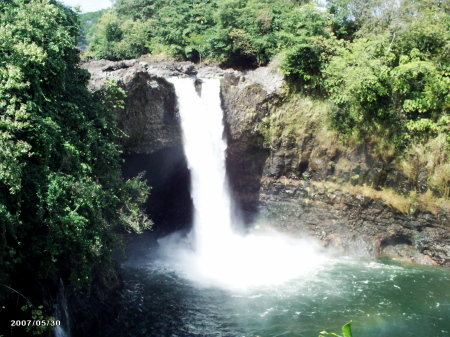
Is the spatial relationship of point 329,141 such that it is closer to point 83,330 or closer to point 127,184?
point 127,184

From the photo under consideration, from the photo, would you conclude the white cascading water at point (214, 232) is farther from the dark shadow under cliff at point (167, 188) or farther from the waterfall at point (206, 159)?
the dark shadow under cliff at point (167, 188)

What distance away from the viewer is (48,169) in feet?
27.6

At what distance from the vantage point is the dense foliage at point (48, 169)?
7.77 m

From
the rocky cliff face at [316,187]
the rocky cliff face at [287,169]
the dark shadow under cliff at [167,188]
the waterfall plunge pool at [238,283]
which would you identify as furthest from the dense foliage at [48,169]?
the rocky cliff face at [316,187]

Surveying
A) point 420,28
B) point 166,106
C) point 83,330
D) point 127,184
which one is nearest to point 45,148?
point 127,184

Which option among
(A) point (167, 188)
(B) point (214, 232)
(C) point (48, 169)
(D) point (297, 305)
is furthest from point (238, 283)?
(C) point (48, 169)

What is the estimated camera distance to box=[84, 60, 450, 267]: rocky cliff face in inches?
589

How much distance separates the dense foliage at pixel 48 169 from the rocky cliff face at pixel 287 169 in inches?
170

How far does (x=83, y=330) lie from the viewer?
9.86 metres

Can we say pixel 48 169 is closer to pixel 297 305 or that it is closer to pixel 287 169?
pixel 297 305

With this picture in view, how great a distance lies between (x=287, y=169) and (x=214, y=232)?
14.6 feet

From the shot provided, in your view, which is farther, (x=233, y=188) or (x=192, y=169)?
(x=233, y=188)

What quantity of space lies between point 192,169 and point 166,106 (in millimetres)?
3057

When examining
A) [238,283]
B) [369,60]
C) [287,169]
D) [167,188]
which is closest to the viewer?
[238,283]
